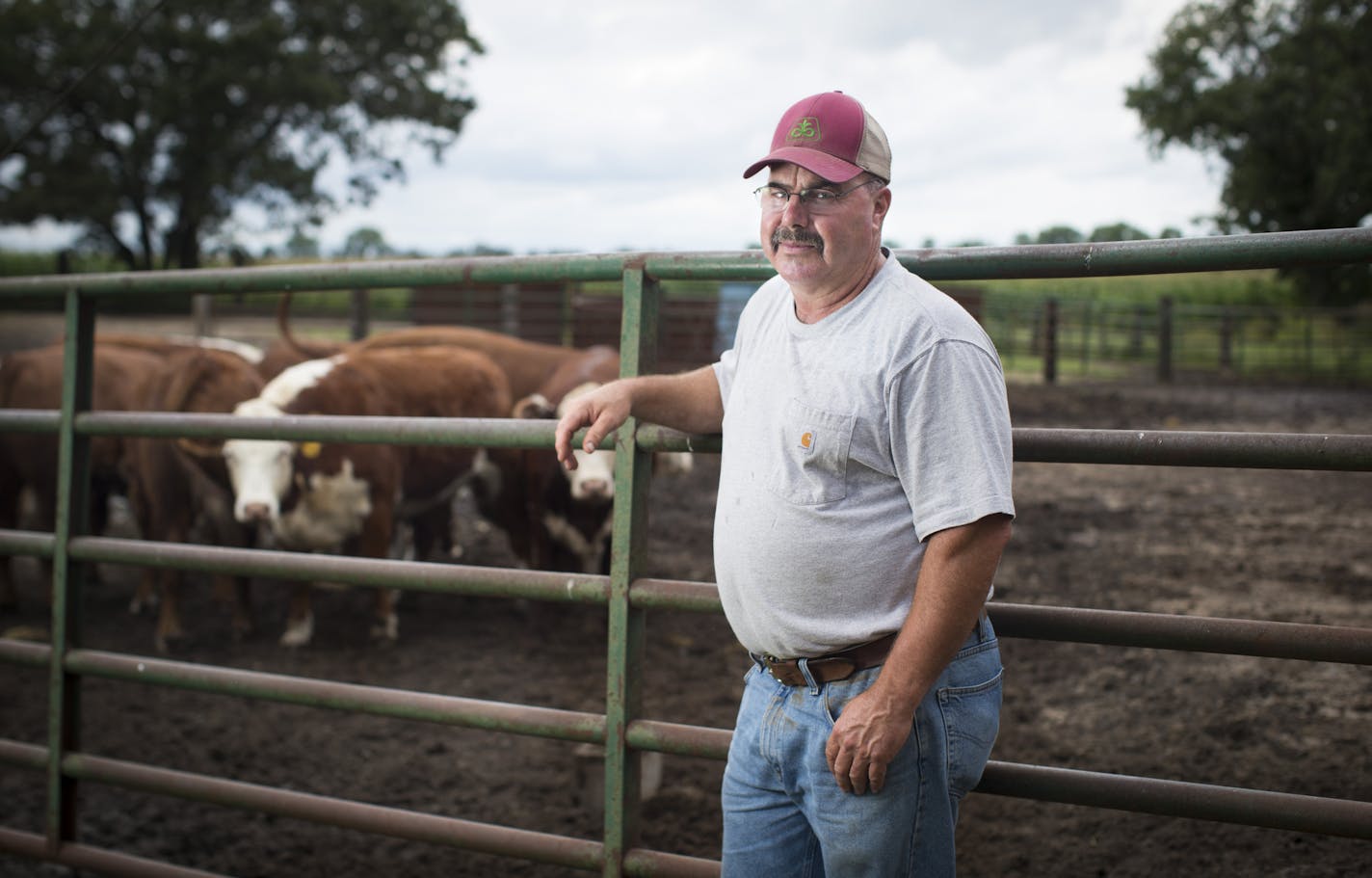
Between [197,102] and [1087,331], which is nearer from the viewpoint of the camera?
[1087,331]

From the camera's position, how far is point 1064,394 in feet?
54.5

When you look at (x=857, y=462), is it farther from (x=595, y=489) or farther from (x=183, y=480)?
(x=183, y=480)

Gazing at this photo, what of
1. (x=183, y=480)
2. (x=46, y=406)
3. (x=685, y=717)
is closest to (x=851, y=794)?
(x=685, y=717)

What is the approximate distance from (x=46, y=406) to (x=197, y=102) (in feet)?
82.4

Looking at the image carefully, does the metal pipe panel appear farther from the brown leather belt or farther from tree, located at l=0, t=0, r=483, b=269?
tree, located at l=0, t=0, r=483, b=269

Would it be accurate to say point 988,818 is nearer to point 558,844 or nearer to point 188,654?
point 558,844

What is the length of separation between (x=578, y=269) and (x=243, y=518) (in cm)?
365

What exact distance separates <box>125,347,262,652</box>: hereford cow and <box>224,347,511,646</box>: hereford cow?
26cm

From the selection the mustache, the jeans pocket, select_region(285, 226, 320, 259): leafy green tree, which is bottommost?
the jeans pocket

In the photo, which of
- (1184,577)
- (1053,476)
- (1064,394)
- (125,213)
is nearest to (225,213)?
(125,213)

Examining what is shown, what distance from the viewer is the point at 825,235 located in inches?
70.9

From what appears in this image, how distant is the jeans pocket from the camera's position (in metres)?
1.79

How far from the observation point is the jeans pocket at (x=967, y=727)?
5.86 feet

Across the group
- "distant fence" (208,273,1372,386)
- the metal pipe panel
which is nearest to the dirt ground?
the metal pipe panel
